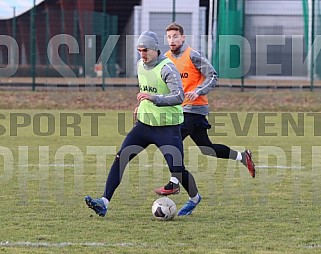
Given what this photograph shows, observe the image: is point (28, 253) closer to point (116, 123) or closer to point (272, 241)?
point (272, 241)

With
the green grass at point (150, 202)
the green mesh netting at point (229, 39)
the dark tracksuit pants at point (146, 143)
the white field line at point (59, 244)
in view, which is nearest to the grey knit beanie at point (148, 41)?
the dark tracksuit pants at point (146, 143)

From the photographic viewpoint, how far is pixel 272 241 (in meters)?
7.20

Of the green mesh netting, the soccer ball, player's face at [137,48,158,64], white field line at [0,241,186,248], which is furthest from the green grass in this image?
the green mesh netting

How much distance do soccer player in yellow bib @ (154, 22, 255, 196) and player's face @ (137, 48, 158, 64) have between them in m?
0.86

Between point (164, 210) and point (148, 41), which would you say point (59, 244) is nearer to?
point (164, 210)

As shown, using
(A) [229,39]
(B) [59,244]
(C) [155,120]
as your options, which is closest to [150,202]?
(C) [155,120]

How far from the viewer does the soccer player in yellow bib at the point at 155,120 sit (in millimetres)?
8102

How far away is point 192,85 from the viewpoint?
9781 mm

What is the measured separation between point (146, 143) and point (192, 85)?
1653 mm

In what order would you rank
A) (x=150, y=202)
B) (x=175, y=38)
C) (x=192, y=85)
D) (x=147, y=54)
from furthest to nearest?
(x=192, y=85) < (x=150, y=202) < (x=175, y=38) < (x=147, y=54)

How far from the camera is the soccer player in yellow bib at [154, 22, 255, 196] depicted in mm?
9086

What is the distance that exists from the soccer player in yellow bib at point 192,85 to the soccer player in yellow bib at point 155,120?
2.57ft

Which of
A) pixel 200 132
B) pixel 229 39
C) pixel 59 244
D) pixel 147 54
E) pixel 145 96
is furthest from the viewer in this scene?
pixel 229 39

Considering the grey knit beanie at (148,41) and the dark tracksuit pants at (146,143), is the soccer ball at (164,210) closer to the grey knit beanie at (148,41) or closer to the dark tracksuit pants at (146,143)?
the dark tracksuit pants at (146,143)
